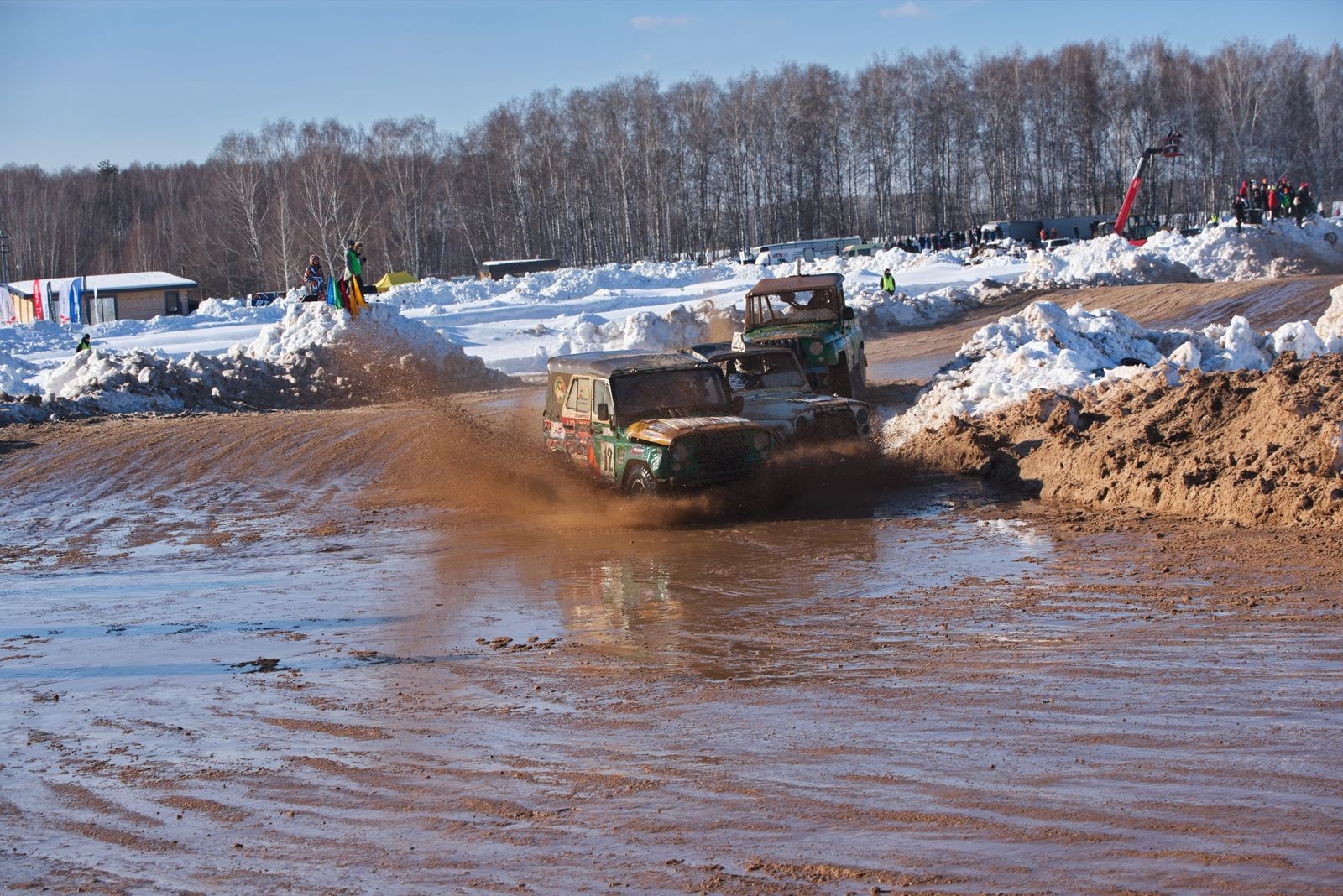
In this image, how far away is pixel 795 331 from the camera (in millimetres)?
17031

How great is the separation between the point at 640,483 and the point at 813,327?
669cm

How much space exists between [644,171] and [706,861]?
66.0m

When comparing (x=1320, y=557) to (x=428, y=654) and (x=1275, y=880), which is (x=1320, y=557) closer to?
(x=1275, y=880)

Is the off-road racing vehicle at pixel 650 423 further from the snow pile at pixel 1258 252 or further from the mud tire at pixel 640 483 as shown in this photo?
the snow pile at pixel 1258 252

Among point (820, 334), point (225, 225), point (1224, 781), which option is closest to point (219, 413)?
point (820, 334)

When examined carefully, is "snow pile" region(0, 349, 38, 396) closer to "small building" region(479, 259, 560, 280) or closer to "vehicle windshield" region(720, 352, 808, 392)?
"vehicle windshield" region(720, 352, 808, 392)

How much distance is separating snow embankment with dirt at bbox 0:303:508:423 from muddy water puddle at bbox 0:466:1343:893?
13.2m

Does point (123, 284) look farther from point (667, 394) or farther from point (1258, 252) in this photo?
point (667, 394)

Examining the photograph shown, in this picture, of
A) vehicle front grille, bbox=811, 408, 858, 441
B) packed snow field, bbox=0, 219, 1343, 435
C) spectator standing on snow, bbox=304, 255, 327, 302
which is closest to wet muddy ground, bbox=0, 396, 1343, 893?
vehicle front grille, bbox=811, 408, 858, 441

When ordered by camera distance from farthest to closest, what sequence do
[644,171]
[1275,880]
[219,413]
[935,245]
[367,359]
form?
[644,171]
[935,245]
[367,359]
[219,413]
[1275,880]

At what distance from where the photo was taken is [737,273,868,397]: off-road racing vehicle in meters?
16.4

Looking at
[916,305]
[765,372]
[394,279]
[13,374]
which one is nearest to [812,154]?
[394,279]

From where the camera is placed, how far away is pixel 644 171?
222 ft

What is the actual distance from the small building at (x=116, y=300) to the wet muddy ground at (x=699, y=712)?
4390 centimetres
